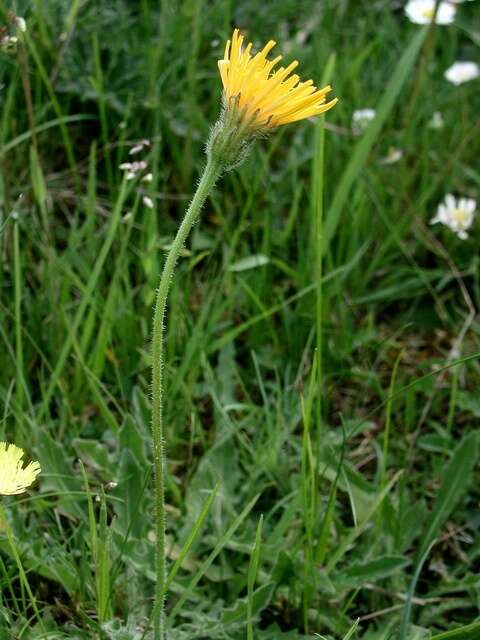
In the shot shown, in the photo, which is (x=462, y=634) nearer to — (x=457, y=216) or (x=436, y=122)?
(x=457, y=216)

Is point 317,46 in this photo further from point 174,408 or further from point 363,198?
point 174,408

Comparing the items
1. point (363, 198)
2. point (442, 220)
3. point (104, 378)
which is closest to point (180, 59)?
point (363, 198)

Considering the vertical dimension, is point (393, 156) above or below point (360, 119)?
below

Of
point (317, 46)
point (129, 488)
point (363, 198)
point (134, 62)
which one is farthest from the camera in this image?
point (317, 46)

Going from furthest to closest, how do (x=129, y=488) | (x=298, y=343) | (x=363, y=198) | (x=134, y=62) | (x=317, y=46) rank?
1. (x=317, y=46)
2. (x=134, y=62)
3. (x=363, y=198)
4. (x=298, y=343)
5. (x=129, y=488)

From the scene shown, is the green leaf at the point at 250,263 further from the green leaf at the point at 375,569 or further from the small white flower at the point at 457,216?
the green leaf at the point at 375,569

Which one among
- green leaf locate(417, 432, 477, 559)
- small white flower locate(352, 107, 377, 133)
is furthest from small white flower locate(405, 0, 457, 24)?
green leaf locate(417, 432, 477, 559)

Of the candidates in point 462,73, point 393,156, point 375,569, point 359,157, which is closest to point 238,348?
point 359,157
